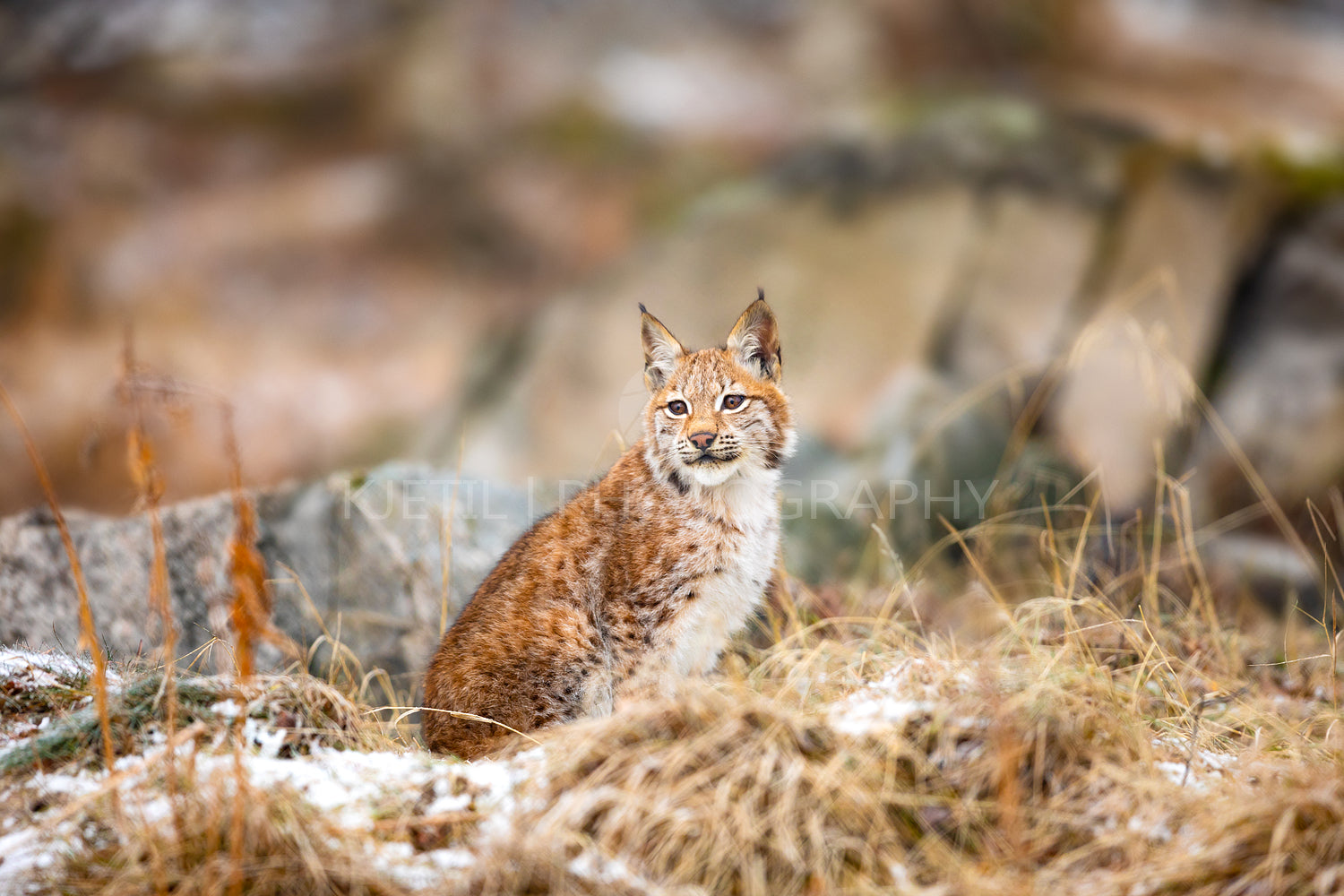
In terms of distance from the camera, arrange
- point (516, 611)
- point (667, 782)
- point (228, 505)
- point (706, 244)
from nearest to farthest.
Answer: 1. point (667, 782)
2. point (516, 611)
3. point (228, 505)
4. point (706, 244)

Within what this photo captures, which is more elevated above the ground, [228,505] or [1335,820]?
[228,505]

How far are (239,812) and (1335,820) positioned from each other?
2.97 meters

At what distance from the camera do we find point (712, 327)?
10.5 meters

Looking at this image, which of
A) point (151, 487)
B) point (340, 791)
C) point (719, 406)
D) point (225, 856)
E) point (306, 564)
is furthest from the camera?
point (306, 564)

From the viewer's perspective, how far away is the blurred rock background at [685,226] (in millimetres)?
9547

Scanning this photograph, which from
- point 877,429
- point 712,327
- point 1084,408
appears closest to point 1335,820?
point 877,429

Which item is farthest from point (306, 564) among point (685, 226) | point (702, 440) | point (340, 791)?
point (685, 226)

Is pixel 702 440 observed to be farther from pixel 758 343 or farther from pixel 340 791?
pixel 340 791

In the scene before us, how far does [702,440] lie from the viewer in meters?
4.38

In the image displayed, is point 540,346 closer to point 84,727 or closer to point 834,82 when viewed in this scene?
point 834,82

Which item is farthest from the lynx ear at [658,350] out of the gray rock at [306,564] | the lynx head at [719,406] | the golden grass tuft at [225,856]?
the golden grass tuft at [225,856]

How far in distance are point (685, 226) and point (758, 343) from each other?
7214 millimetres

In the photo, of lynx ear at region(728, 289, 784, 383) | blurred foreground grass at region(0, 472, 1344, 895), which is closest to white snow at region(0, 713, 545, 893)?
blurred foreground grass at region(0, 472, 1344, 895)

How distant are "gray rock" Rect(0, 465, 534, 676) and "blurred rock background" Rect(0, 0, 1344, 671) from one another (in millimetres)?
3023
